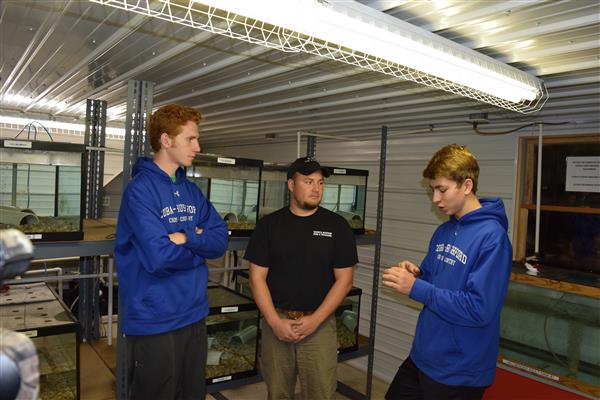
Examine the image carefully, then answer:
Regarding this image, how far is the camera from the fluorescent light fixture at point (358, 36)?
142cm

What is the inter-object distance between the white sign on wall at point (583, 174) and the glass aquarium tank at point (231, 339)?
2.91 metres

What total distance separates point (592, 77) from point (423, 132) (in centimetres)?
238

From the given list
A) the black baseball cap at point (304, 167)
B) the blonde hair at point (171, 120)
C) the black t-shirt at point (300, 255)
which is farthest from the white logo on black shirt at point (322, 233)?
the blonde hair at point (171, 120)

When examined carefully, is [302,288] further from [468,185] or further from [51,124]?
[51,124]

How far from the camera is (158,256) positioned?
1937 millimetres

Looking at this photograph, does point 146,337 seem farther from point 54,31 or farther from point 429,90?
point 429,90

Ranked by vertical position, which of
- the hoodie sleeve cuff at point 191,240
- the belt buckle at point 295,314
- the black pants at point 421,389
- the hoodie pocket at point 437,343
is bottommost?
the black pants at point 421,389

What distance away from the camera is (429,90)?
294 centimetres

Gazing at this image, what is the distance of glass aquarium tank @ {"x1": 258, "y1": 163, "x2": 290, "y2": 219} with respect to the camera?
3.38 m

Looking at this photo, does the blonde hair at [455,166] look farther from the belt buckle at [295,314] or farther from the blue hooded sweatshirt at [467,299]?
the belt buckle at [295,314]

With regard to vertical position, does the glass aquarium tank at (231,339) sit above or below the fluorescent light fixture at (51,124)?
below

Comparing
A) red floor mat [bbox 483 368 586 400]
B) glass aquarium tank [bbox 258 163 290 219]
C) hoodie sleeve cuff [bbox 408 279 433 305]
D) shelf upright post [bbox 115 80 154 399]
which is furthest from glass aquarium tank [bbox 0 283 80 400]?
red floor mat [bbox 483 368 586 400]

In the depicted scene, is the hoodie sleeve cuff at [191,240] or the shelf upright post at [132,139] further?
the shelf upright post at [132,139]

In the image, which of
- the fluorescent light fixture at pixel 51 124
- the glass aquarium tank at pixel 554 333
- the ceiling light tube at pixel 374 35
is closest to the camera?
the ceiling light tube at pixel 374 35
